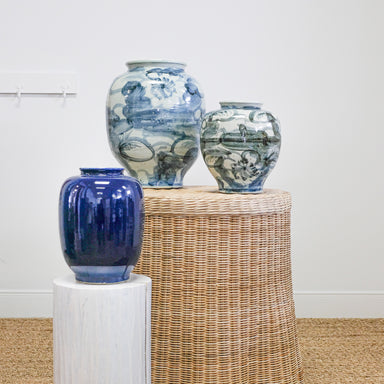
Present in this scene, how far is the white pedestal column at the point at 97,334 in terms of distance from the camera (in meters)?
1.20

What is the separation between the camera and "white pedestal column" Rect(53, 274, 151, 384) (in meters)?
1.20

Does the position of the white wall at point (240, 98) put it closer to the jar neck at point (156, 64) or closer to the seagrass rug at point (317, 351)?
the seagrass rug at point (317, 351)

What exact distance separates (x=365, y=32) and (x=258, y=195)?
42.8 inches

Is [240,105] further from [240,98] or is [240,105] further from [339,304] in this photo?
[339,304]

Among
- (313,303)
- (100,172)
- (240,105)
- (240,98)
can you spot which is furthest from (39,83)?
(313,303)

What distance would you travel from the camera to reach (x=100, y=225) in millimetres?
1216

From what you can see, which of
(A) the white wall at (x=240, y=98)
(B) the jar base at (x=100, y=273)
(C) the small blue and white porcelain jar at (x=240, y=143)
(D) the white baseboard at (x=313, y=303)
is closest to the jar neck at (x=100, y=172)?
(B) the jar base at (x=100, y=273)

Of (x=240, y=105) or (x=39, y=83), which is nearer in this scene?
(x=240, y=105)

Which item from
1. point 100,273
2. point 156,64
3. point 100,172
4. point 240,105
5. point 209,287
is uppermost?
point 156,64

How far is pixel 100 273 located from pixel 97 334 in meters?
0.12

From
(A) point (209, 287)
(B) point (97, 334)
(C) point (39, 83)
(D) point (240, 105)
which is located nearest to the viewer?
(B) point (97, 334)

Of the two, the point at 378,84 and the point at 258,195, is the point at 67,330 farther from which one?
the point at 378,84

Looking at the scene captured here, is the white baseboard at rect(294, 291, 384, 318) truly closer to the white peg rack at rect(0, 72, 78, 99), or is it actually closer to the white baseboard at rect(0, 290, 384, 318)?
the white baseboard at rect(0, 290, 384, 318)

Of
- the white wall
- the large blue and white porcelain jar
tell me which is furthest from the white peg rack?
the large blue and white porcelain jar
